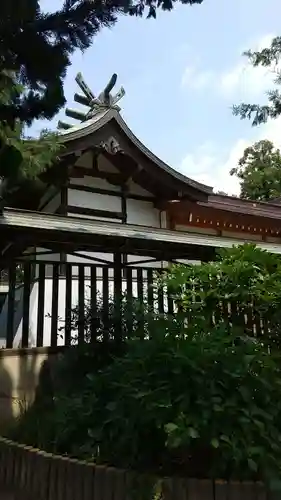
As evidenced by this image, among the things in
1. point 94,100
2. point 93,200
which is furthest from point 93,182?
point 94,100

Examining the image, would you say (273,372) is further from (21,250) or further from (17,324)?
(17,324)

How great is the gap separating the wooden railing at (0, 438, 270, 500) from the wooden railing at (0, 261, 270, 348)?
165cm

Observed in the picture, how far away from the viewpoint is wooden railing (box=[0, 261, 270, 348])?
5012mm

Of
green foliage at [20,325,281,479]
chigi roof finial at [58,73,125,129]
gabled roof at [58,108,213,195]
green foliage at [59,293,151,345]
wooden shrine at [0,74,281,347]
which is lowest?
green foliage at [20,325,281,479]

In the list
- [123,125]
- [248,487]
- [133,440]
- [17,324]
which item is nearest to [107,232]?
[17,324]

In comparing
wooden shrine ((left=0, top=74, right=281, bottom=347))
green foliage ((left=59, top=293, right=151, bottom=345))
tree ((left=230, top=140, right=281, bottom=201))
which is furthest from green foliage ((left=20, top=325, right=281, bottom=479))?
tree ((left=230, top=140, right=281, bottom=201))

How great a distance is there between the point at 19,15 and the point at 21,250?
2823 mm

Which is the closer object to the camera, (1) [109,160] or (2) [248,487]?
(2) [248,487]

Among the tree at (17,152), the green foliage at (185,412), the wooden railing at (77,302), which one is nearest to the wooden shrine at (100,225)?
the wooden railing at (77,302)

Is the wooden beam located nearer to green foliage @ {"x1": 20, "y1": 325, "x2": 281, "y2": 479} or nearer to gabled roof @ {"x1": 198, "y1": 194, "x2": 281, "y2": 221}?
gabled roof @ {"x1": 198, "y1": 194, "x2": 281, "y2": 221}

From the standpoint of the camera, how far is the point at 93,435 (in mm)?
2844

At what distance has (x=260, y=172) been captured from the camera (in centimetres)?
2677

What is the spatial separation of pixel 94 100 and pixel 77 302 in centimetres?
624

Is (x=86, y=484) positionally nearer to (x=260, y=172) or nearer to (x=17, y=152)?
(x=17, y=152)
